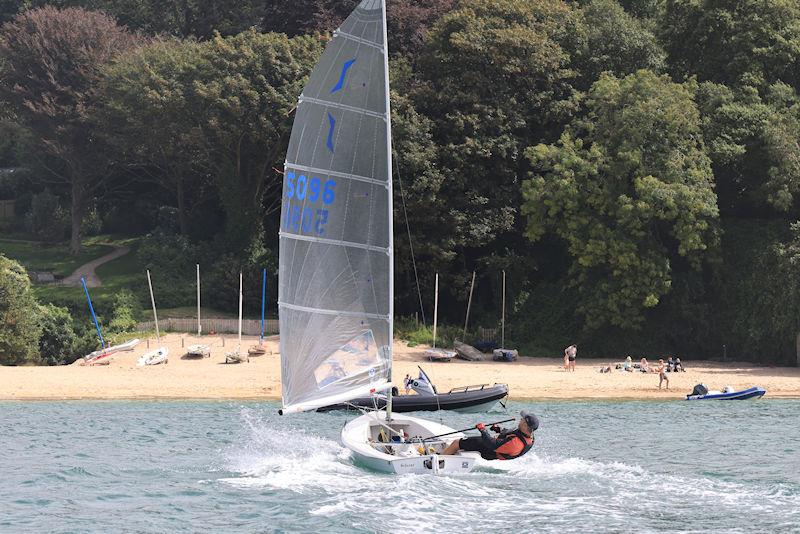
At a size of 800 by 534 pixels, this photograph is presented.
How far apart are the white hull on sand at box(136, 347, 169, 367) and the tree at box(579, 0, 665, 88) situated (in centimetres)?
2288

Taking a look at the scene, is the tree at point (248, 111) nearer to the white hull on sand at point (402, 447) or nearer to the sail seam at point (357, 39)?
the sail seam at point (357, 39)

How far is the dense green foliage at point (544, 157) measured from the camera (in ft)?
171

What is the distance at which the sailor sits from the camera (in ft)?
96.3

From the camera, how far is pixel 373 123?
30.2 m

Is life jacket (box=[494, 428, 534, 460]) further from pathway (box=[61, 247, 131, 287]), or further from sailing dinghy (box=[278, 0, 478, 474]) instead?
pathway (box=[61, 247, 131, 287])

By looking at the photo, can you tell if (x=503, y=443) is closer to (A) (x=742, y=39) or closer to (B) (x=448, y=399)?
(B) (x=448, y=399)

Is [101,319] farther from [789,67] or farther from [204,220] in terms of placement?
[789,67]

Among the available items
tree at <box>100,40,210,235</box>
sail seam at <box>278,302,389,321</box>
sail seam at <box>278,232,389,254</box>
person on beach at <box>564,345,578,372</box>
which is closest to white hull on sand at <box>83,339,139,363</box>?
tree at <box>100,40,210,235</box>

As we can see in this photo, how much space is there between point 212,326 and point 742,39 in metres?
25.4

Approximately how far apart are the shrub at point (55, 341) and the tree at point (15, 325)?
79cm

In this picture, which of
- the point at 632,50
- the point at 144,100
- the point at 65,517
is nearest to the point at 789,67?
the point at 632,50

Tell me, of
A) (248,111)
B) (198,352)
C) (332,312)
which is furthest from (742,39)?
(332,312)

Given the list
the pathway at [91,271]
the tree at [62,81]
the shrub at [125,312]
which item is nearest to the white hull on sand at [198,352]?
the shrub at [125,312]

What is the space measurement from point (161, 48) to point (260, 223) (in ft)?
42.3
